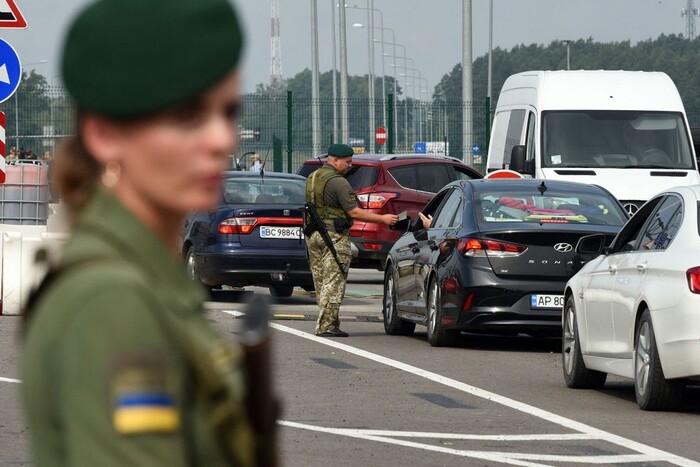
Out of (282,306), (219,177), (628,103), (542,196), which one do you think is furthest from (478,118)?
(219,177)

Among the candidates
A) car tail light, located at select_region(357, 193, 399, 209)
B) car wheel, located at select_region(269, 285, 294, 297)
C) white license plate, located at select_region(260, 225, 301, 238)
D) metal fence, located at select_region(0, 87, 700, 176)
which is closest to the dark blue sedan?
white license plate, located at select_region(260, 225, 301, 238)

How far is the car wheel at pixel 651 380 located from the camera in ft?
33.1

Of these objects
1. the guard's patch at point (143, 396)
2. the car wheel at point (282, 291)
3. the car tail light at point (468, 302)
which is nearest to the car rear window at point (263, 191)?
the car wheel at point (282, 291)

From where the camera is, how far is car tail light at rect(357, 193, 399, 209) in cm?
2333

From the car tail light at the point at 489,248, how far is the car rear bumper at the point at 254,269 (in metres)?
5.62

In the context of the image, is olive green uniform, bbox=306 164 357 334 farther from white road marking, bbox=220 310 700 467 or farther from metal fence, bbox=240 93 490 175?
metal fence, bbox=240 93 490 175

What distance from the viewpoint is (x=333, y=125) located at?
40.0 meters

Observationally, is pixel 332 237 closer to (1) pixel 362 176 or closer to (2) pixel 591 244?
(2) pixel 591 244

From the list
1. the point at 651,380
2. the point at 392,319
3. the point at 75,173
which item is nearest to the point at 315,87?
A: the point at 392,319

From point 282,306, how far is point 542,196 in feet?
19.1

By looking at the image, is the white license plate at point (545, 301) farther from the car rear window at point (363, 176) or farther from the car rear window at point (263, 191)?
the car rear window at point (363, 176)

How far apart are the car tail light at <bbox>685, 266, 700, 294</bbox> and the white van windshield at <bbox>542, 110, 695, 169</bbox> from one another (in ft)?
37.1

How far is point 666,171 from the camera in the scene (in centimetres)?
2094

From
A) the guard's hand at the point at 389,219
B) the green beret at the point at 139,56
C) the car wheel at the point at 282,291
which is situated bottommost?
the car wheel at the point at 282,291
